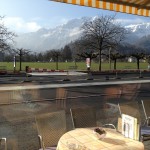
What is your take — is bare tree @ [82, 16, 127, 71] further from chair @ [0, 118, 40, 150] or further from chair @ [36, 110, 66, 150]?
chair @ [36, 110, 66, 150]

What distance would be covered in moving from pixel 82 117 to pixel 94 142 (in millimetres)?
1541

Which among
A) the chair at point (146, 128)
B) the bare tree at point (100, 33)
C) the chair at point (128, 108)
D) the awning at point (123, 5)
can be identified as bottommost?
Answer: the chair at point (146, 128)

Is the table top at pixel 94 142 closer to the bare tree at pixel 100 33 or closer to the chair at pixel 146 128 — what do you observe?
the chair at pixel 146 128

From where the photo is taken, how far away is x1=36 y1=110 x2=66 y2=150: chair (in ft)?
16.4

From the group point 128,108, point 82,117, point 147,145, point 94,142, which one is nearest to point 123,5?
point 128,108

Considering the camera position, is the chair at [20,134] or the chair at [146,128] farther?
the chair at [20,134]

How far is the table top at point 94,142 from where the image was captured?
12.6 feet

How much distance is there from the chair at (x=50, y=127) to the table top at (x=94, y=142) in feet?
2.51

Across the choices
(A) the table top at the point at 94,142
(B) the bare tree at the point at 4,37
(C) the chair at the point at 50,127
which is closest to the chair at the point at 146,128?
(A) the table top at the point at 94,142

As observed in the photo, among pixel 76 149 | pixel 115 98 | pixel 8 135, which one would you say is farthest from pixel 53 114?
pixel 115 98

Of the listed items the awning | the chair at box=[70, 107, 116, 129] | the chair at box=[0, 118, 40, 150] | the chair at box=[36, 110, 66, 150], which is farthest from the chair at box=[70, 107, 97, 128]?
the awning

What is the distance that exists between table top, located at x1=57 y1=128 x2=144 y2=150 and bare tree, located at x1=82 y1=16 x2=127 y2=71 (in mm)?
43863

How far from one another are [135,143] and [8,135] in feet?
14.1

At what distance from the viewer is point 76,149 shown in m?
3.72
